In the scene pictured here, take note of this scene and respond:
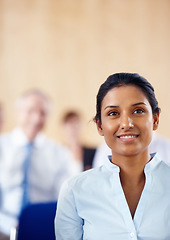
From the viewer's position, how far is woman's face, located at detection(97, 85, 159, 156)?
2.74ft

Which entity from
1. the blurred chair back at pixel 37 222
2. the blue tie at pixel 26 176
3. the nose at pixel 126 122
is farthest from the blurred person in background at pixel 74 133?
the nose at pixel 126 122

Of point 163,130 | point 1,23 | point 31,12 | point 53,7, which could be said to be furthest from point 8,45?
point 163,130

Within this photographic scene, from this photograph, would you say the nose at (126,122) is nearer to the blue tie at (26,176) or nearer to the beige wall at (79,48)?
the blue tie at (26,176)

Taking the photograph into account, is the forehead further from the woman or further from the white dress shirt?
the white dress shirt

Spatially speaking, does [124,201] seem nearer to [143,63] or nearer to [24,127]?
[24,127]

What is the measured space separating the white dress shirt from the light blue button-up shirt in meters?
1.49

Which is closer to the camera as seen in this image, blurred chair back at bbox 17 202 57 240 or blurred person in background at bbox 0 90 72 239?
blurred chair back at bbox 17 202 57 240

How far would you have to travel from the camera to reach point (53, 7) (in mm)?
4039

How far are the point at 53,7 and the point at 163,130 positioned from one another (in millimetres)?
2100

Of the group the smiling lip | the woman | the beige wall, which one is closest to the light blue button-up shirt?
the woman

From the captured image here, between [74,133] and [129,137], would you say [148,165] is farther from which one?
[74,133]

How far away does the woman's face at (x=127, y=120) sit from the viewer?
0.84 meters

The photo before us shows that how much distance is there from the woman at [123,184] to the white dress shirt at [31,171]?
1504 millimetres

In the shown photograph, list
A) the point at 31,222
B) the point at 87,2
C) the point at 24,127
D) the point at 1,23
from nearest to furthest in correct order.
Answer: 1. the point at 31,222
2. the point at 24,127
3. the point at 1,23
4. the point at 87,2
